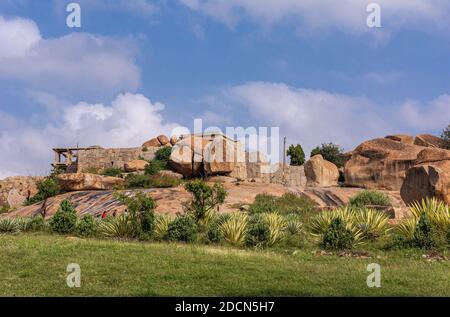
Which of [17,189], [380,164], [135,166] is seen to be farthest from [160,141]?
A: [380,164]

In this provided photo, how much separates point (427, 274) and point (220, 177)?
2279cm

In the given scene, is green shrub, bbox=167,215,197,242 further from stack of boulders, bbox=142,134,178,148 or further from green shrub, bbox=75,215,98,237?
stack of boulders, bbox=142,134,178,148

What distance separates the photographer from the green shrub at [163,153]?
38.1m

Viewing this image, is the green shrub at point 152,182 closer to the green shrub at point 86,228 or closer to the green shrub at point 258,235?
the green shrub at point 86,228

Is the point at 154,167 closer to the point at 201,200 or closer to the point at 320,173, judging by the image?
the point at 320,173

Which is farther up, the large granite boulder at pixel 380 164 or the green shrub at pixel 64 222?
the large granite boulder at pixel 380 164

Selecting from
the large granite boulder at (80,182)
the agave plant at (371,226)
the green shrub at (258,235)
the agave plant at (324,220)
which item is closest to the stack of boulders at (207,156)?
the large granite boulder at (80,182)

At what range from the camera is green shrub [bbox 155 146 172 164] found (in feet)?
125

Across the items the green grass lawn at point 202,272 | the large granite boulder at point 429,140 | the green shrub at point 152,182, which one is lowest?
the green grass lawn at point 202,272

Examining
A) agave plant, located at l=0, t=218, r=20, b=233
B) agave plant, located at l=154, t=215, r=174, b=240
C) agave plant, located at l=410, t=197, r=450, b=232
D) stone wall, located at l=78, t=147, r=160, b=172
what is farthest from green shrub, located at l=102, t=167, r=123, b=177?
agave plant, located at l=410, t=197, r=450, b=232

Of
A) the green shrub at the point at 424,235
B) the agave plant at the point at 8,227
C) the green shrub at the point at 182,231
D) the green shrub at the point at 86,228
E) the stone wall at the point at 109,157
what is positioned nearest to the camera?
the green shrub at the point at 424,235

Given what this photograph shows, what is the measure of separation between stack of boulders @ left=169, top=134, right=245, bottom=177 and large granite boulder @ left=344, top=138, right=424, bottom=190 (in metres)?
6.96

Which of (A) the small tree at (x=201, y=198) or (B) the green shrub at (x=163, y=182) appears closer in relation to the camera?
(A) the small tree at (x=201, y=198)

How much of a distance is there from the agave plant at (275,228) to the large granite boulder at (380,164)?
16.5m
